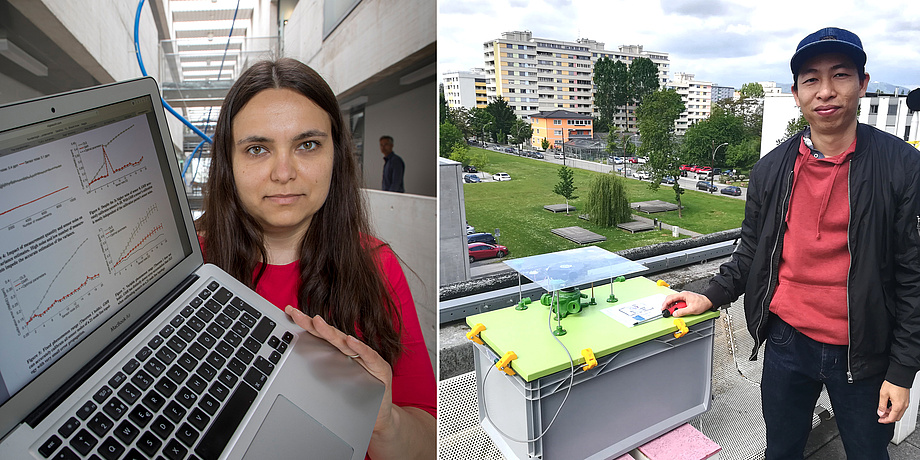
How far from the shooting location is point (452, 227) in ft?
5.98

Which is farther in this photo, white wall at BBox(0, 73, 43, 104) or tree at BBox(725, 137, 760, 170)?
tree at BBox(725, 137, 760, 170)

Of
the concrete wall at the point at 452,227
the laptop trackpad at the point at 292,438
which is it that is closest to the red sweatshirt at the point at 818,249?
the concrete wall at the point at 452,227

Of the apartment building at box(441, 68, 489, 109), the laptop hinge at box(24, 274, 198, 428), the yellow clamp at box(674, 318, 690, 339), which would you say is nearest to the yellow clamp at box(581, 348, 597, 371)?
the yellow clamp at box(674, 318, 690, 339)

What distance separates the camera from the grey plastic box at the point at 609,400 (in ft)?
4.85

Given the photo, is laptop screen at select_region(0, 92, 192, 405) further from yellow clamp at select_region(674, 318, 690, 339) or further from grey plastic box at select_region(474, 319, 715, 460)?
yellow clamp at select_region(674, 318, 690, 339)

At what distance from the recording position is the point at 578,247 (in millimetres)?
1696

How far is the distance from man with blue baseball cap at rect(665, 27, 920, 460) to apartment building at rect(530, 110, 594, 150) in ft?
1.70

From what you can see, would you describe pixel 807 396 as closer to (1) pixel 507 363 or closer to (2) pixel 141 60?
(1) pixel 507 363

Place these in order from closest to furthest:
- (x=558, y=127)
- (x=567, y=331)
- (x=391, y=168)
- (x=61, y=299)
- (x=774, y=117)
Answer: (x=61, y=299) → (x=391, y=168) → (x=774, y=117) → (x=567, y=331) → (x=558, y=127)

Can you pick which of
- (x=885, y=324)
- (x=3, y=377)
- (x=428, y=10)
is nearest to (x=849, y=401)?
(x=885, y=324)

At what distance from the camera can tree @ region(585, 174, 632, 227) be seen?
64.9 inches

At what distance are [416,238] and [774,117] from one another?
1.09 m

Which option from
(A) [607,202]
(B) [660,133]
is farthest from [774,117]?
(A) [607,202]

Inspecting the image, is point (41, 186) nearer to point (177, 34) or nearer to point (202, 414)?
point (202, 414)
